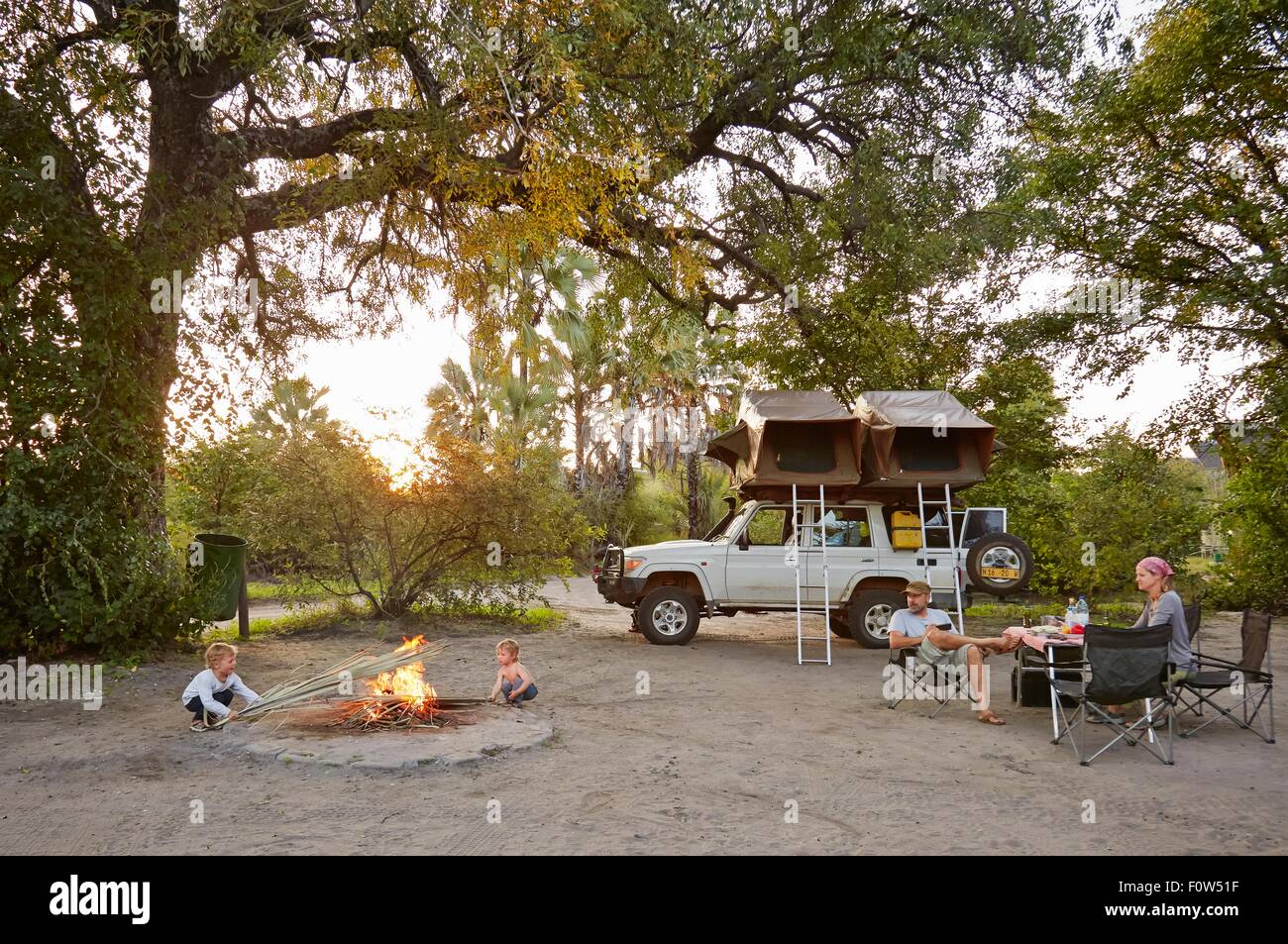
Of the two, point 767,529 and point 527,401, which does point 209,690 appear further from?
point 527,401

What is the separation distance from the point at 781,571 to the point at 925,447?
2650 millimetres

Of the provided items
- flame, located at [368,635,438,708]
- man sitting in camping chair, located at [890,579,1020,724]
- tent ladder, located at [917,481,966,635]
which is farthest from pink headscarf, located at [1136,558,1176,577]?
flame, located at [368,635,438,708]

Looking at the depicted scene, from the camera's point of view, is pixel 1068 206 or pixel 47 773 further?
pixel 1068 206

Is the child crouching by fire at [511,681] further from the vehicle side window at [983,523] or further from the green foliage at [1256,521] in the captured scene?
the green foliage at [1256,521]

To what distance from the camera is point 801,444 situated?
1298 centimetres

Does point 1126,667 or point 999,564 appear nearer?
point 1126,667

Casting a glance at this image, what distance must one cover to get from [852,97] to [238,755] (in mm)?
12248

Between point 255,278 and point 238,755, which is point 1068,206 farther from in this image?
point 238,755

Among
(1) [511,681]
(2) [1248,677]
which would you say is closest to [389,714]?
(1) [511,681]

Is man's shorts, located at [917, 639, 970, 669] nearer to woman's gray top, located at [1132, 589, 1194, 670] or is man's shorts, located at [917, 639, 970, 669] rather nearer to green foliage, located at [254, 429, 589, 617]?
woman's gray top, located at [1132, 589, 1194, 670]

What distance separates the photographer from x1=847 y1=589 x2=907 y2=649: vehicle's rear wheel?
42.8 feet
